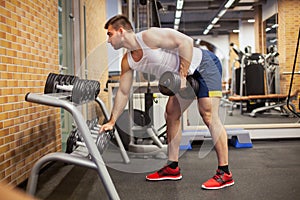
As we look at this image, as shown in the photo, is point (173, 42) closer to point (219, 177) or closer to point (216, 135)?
point (216, 135)

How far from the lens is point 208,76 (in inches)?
78.0

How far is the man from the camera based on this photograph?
150cm

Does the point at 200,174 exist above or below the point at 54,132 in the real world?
below

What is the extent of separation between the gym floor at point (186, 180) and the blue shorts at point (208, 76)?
0.60 metres

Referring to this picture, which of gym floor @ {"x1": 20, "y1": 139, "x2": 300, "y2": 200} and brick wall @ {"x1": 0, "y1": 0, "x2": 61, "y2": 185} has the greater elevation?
brick wall @ {"x1": 0, "y1": 0, "x2": 61, "y2": 185}

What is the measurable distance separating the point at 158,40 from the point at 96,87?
0.59 metres

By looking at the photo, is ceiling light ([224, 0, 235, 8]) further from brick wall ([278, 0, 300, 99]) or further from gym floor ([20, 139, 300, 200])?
gym floor ([20, 139, 300, 200])

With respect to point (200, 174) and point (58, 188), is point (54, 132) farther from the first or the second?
point (200, 174)

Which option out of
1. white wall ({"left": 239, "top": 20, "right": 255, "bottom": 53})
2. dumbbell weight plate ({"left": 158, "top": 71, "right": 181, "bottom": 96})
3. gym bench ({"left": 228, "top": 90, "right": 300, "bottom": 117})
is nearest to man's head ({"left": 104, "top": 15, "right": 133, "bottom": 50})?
dumbbell weight plate ({"left": 158, "top": 71, "right": 181, "bottom": 96})

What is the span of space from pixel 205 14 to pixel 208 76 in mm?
4373

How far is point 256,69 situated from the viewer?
Answer: 6.19 metres

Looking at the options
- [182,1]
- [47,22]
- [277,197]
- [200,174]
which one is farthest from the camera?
[182,1]

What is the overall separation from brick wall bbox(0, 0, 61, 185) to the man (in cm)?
71

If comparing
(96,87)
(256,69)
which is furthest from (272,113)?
(96,87)
